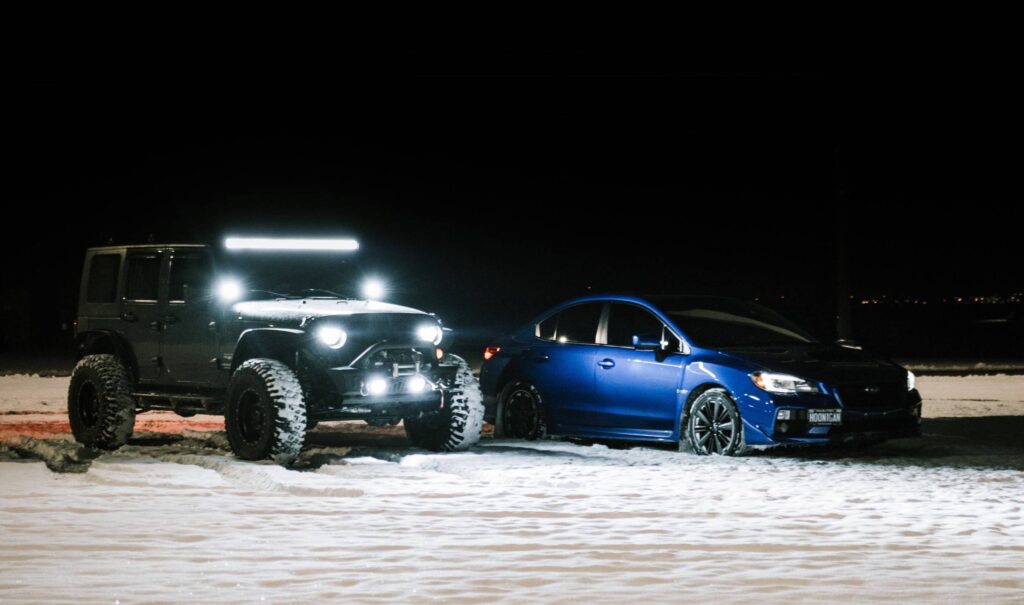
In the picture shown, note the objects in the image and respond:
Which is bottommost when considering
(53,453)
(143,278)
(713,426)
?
(53,453)

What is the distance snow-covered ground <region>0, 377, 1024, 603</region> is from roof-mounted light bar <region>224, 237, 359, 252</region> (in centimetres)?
191

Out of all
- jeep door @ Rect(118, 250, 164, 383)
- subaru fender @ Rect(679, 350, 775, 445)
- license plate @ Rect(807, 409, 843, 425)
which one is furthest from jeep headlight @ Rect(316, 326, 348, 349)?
license plate @ Rect(807, 409, 843, 425)

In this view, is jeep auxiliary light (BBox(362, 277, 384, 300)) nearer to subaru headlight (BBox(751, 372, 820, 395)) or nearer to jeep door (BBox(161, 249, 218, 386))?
jeep door (BBox(161, 249, 218, 386))

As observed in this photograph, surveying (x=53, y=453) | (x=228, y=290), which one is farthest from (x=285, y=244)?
(x=53, y=453)

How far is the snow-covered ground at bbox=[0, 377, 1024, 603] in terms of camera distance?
772 cm

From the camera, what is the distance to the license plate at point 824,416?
13.5m

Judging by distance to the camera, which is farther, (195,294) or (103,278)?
(103,278)

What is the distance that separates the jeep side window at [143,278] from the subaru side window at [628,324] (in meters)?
4.32

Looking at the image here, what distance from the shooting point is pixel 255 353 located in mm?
14086

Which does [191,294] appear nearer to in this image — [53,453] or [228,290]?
[228,290]

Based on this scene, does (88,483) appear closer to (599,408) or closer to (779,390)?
(599,408)

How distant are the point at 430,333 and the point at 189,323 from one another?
226 centimetres

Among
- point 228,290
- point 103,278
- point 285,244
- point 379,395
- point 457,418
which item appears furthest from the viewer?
point 103,278

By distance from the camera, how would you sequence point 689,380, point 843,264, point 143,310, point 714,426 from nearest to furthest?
point 714,426, point 689,380, point 143,310, point 843,264
